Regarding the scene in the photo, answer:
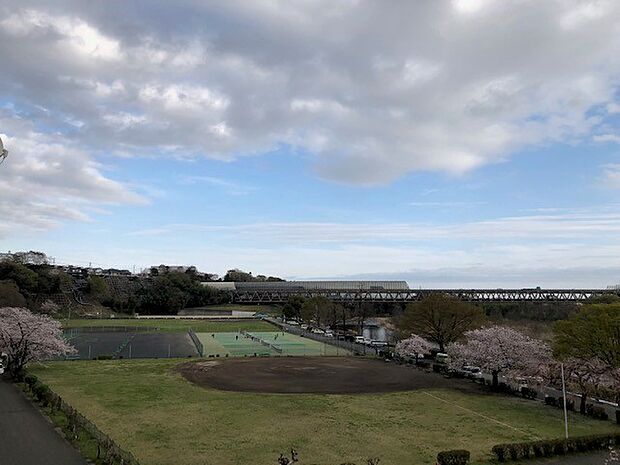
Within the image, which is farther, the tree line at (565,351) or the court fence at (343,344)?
the court fence at (343,344)

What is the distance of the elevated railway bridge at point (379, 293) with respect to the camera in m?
134

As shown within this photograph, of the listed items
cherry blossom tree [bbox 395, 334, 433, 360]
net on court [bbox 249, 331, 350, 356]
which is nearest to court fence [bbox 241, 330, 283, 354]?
net on court [bbox 249, 331, 350, 356]

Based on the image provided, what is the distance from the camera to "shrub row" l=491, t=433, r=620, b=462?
2150 cm

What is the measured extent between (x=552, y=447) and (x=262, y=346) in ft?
155

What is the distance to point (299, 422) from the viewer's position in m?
27.6

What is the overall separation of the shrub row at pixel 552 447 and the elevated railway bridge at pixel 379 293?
9446 cm

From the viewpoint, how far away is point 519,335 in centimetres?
3869

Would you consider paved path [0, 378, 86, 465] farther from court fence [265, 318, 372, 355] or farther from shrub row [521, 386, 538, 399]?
court fence [265, 318, 372, 355]

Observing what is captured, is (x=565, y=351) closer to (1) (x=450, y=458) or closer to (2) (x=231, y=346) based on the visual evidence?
(1) (x=450, y=458)

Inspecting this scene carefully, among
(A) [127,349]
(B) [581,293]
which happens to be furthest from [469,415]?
(B) [581,293]

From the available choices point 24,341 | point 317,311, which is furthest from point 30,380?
point 317,311

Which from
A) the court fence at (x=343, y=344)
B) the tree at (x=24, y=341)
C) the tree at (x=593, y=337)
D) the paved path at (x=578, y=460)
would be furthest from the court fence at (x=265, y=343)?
the paved path at (x=578, y=460)

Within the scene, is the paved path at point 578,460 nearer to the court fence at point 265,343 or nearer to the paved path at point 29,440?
the paved path at point 29,440

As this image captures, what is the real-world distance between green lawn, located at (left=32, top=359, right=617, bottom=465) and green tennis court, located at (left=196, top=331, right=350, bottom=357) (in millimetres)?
21009
